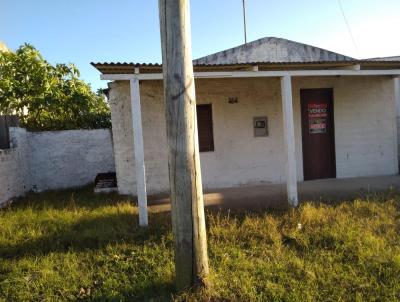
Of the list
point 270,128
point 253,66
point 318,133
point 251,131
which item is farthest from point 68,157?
point 318,133

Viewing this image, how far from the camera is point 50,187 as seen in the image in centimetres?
972

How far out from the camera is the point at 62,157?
387 inches

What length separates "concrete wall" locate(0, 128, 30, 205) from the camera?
24.9 feet

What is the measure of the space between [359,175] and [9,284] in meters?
8.23

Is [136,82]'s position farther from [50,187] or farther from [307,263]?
[50,187]

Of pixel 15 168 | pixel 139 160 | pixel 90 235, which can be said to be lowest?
pixel 90 235

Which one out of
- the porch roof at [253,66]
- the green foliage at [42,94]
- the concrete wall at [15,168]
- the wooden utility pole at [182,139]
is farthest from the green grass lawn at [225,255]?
the green foliage at [42,94]

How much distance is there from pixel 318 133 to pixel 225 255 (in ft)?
18.6

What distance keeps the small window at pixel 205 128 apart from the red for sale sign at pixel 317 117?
8.34ft

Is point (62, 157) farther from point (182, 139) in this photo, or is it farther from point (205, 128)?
point (182, 139)

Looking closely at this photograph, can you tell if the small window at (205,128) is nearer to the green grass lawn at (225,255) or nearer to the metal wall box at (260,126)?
the metal wall box at (260,126)

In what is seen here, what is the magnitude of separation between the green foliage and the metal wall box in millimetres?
5509

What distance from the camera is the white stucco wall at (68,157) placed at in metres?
9.66

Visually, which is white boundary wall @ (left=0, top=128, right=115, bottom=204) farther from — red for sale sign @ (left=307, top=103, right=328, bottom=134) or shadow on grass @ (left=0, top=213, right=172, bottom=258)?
red for sale sign @ (left=307, top=103, right=328, bottom=134)
